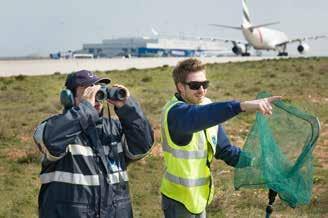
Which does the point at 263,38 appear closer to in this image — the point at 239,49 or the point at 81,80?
the point at 239,49

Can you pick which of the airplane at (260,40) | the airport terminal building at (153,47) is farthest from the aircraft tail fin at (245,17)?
the airport terminal building at (153,47)

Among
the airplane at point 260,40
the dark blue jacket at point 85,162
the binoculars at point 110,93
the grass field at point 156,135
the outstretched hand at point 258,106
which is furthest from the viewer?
the airplane at point 260,40

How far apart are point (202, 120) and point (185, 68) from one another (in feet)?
1.69

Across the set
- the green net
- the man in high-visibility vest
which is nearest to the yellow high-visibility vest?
the man in high-visibility vest

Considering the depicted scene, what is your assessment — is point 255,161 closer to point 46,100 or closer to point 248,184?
point 248,184

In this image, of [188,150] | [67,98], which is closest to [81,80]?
[67,98]

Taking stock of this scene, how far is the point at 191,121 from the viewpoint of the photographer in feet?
10.2

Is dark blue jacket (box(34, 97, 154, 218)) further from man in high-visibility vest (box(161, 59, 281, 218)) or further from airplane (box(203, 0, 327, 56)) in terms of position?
airplane (box(203, 0, 327, 56))

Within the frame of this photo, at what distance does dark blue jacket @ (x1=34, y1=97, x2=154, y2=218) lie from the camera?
301 cm

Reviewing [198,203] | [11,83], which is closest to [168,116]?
[198,203]

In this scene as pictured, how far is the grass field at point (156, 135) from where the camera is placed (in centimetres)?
721

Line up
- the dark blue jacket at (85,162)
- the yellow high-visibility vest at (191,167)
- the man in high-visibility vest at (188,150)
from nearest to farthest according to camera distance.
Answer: the dark blue jacket at (85,162)
the man in high-visibility vest at (188,150)
the yellow high-visibility vest at (191,167)

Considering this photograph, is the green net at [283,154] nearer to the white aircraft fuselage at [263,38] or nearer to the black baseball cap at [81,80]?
the black baseball cap at [81,80]

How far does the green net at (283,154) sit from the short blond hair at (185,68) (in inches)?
15.9
